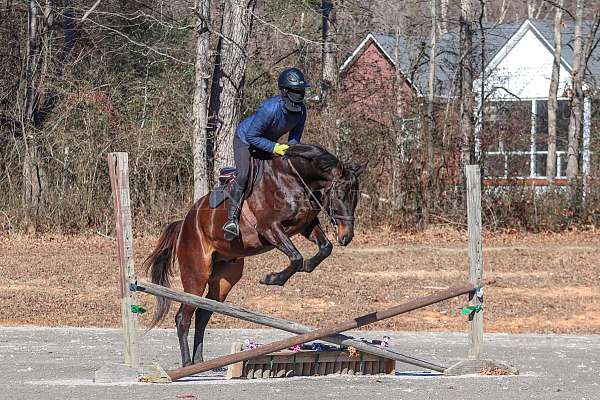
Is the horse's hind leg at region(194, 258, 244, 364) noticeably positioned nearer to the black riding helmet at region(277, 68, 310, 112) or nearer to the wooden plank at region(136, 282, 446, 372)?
the wooden plank at region(136, 282, 446, 372)

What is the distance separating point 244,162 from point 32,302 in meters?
7.98

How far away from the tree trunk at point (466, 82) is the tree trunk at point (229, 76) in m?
5.41

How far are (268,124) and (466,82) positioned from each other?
694 inches

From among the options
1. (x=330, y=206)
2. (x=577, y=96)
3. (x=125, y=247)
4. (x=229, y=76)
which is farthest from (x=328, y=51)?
(x=125, y=247)

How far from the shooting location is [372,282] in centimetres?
2069

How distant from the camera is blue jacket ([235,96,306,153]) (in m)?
11.5

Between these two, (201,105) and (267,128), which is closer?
(267,128)

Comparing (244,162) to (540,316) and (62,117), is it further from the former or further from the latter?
(62,117)

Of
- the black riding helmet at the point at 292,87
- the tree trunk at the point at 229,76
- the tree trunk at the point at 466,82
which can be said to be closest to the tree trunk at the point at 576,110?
the tree trunk at the point at 466,82

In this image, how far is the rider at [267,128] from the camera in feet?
37.4

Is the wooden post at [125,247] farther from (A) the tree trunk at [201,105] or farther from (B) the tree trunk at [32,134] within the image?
(B) the tree trunk at [32,134]

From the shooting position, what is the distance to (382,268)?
2223cm

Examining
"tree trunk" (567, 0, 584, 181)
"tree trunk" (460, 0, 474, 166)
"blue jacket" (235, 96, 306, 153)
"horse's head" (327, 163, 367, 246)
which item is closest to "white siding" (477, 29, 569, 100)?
"tree trunk" (567, 0, 584, 181)

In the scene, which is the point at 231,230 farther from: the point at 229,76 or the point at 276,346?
the point at 229,76
